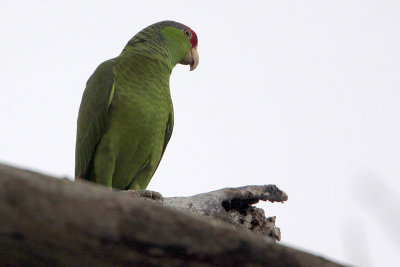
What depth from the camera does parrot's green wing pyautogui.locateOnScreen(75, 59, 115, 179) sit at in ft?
18.3

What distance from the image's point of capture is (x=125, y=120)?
18.2 feet

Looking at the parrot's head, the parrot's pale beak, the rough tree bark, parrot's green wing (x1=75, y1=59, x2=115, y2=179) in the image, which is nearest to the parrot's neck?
the parrot's head

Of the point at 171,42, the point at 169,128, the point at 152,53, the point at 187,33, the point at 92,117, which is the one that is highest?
the point at 187,33

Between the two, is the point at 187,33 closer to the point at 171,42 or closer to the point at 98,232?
the point at 171,42

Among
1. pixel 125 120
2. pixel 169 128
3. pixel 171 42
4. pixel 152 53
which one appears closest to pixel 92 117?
pixel 125 120

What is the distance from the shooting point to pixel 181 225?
129 cm

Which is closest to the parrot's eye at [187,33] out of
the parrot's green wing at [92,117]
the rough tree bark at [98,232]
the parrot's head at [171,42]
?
the parrot's head at [171,42]

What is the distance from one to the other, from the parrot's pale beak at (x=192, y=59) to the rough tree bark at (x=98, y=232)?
608cm

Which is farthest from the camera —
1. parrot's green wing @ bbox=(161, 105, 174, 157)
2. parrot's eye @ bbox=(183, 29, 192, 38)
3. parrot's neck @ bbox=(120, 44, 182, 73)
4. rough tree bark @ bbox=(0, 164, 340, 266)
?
parrot's eye @ bbox=(183, 29, 192, 38)

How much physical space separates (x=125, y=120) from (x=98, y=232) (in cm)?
443

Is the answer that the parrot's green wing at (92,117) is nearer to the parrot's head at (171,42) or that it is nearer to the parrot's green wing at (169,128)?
the parrot's head at (171,42)

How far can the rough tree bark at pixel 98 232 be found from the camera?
3.69 feet

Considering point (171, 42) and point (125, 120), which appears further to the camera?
point (171, 42)

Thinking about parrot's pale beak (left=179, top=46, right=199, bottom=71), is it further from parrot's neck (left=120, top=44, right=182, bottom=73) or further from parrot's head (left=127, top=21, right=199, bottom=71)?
parrot's neck (left=120, top=44, right=182, bottom=73)
